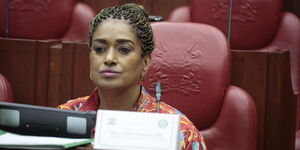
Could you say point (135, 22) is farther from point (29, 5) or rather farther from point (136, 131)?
point (29, 5)

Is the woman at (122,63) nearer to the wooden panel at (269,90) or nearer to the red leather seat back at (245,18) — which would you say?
the wooden panel at (269,90)

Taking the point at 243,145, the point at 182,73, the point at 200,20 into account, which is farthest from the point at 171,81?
the point at 200,20

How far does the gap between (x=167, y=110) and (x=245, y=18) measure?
0.59 metres

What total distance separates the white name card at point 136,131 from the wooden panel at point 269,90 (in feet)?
2.12

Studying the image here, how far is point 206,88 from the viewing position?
0.92 metres

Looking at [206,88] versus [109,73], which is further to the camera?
[206,88]

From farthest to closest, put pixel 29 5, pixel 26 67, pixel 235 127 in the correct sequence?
pixel 29 5
pixel 26 67
pixel 235 127

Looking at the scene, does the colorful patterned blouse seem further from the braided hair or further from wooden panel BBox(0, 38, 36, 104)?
wooden panel BBox(0, 38, 36, 104)

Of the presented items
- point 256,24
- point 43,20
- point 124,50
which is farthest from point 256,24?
point 124,50

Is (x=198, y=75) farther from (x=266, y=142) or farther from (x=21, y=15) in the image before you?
(x=21, y=15)

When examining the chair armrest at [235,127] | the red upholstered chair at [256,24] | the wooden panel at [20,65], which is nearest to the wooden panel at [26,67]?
the wooden panel at [20,65]

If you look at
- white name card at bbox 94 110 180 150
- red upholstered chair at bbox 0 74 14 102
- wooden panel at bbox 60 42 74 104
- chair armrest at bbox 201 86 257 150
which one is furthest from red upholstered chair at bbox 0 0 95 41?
A: white name card at bbox 94 110 180 150

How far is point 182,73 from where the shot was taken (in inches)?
36.7

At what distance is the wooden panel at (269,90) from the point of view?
1093 mm
